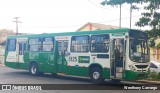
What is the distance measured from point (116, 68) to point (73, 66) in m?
3.14

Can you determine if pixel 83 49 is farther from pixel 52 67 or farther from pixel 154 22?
pixel 154 22

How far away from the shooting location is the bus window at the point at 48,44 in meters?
19.1

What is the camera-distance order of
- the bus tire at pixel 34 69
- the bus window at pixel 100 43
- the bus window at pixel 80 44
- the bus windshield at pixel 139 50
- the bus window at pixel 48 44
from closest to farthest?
the bus windshield at pixel 139 50 → the bus window at pixel 100 43 → the bus window at pixel 80 44 → the bus window at pixel 48 44 → the bus tire at pixel 34 69

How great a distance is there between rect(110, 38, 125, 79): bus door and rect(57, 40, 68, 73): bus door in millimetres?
3629

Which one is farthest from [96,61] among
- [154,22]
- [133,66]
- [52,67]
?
[154,22]

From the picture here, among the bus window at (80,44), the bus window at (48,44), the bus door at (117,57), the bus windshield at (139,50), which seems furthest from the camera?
the bus window at (48,44)

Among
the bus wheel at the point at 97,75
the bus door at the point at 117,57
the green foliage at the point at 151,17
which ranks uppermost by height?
the green foliage at the point at 151,17

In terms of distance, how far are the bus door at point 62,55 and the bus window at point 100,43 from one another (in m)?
2.22

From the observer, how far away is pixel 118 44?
51.0ft

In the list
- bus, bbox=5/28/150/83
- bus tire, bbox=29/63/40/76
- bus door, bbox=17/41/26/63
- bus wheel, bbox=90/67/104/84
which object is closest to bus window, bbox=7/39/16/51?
bus door, bbox=17/41/26/63

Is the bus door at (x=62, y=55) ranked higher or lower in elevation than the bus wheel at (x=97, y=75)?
higher

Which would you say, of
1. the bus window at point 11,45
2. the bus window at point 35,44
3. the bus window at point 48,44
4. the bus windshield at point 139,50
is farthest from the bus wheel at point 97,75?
the bus window at point 11,45

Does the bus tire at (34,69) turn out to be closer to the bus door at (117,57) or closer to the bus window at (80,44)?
the bus window at (80,44)

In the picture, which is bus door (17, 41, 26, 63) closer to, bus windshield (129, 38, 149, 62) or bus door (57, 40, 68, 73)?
bus door (57, 40, 68, 73)
